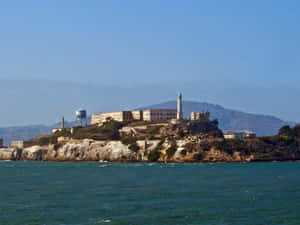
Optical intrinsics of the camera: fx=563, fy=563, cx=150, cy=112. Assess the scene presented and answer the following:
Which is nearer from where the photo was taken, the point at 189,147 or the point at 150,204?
the point at 150,204

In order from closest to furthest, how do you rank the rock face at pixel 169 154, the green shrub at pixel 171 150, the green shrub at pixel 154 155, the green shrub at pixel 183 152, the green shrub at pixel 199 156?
the green shrub at pixel 199 156 < the rock face at pixel 169 154 < the green shrub at pixel 183 152 < the green shrub at pixel 171 150 < the green shrub at pixel 154 155

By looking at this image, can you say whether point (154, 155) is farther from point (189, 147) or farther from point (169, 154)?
point (189, 147)

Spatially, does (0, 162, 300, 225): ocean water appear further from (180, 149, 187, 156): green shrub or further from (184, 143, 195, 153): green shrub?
(184, 143, 195, 153): green shrub

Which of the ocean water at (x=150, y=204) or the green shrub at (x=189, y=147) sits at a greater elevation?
the green shrub at (x=189, y=147)

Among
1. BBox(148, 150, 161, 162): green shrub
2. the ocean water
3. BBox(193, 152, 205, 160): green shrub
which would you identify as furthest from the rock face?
the ocean water

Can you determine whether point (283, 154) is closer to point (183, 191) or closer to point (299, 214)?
point (183, 191)

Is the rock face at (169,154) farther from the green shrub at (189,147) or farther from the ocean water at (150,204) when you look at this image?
the ocean water at (150,204)

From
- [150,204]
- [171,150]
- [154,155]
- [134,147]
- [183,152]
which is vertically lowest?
[150,204]

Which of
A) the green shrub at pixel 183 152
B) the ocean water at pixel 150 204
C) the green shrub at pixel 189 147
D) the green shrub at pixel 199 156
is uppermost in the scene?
the green shrub at pixel 189 147

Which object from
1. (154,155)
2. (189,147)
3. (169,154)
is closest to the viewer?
(189,147)

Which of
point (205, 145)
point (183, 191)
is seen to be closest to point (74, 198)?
point (183, 191)

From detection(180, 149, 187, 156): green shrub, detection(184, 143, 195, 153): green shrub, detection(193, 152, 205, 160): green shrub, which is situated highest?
detection(184, 143, 195, 153): green shrub

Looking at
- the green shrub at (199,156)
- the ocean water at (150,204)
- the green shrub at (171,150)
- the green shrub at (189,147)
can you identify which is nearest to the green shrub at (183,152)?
the green shrub at (189,147)

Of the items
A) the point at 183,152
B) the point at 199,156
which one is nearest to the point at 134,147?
the point at 183,152
